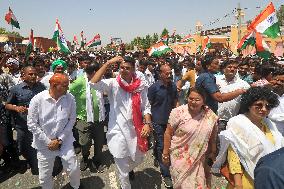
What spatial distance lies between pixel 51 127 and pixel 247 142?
99.7 inches

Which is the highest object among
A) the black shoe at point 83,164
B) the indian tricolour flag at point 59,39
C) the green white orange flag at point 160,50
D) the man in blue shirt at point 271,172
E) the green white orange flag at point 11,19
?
the green white orange flag at point 11,19

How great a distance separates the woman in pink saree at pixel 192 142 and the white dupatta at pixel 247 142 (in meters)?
0.62

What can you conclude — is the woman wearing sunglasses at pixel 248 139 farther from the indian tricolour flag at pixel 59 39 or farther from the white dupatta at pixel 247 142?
the indian tricolour flag at pixel 59 39

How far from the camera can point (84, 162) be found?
19.8ft

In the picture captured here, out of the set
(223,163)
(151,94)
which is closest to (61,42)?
(151,94)

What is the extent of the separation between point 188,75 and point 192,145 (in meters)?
2.84

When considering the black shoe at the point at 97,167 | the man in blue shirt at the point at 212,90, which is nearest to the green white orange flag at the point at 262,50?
the man in blue shirt at the point at 212,90

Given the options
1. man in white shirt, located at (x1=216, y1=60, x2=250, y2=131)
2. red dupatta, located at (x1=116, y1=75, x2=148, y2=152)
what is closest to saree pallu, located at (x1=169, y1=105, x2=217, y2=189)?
red dupatta, located at (x1=116, y1=75, x2=148, y2=152)

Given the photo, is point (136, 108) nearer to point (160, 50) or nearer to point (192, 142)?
point (192, 142)

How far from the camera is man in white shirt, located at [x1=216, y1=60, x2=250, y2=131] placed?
489 cm

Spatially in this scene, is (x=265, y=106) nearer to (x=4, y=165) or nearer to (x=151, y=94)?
(x=151, y=94)

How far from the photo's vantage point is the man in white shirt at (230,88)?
4.89m

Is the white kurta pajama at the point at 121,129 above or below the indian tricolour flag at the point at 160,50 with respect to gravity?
below

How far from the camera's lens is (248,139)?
9.62 feet
